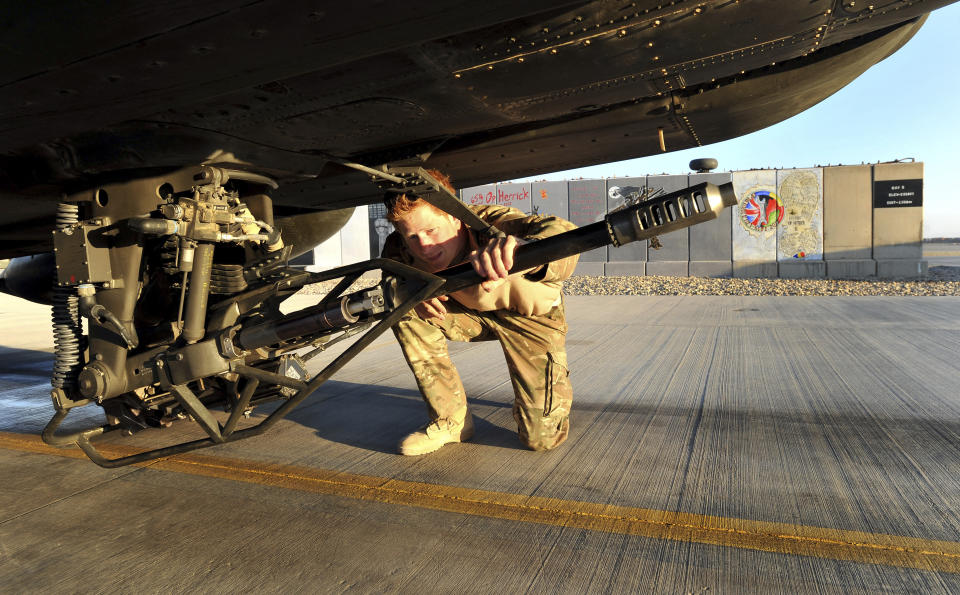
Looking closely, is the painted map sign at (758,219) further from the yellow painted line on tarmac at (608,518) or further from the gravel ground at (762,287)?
the yellow painted line on tarmac at (608,518)

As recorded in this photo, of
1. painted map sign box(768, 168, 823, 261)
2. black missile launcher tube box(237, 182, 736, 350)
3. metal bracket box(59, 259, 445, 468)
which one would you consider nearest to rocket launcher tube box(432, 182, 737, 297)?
black missile launcher tube box(237, 182, 736, 350)

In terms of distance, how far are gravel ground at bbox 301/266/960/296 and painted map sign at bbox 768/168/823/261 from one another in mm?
2463

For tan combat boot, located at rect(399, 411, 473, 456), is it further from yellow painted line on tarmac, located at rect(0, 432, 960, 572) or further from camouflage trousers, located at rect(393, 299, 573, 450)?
yellow painted line on tarmac, located at rect(0, 432, 960, 572)

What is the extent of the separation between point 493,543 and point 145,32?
1849 mm

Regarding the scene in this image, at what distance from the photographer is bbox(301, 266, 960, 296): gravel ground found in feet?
38.1

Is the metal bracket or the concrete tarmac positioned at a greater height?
the metal bracket

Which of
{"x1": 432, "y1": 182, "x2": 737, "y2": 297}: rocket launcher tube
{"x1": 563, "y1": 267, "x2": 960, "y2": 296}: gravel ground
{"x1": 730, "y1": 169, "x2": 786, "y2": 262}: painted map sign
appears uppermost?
{"x1": 730, "y1": 169, "x2": 786, "y2": 262}: painted map sign

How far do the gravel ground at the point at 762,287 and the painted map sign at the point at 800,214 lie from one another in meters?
2.46

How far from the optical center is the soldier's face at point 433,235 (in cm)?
263

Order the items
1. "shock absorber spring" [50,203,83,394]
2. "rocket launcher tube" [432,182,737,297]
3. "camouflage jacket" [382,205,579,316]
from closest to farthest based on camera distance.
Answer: "rocket launcher tube" [432,182,737,297]
"shock absorber spring" [50,203,83,394]
"camouflage jacket" [382,205,579,316]

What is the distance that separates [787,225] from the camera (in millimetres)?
16875

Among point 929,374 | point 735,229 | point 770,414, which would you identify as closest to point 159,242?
point 770,414

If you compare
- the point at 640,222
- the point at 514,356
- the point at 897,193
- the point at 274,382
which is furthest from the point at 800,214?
the point at 274,382

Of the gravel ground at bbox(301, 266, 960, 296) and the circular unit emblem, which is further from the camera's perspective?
the circular unit emblem
